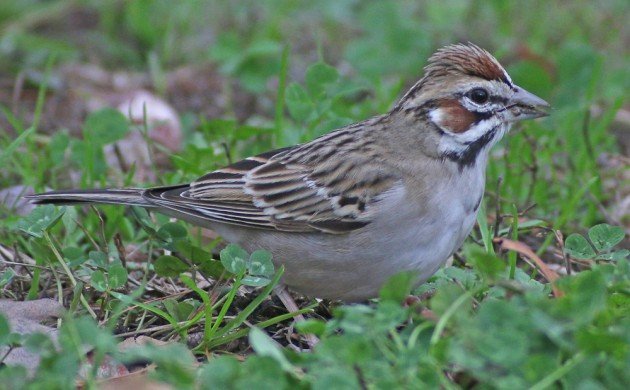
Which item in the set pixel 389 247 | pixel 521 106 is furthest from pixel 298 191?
pixel 521 106

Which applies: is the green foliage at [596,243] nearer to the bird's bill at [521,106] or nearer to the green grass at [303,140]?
the green grass at [303,140]

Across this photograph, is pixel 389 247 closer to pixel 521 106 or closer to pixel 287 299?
pixel 287 299

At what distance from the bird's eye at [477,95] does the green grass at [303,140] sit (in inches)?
19.2

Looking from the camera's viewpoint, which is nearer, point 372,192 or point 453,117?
point 372,192

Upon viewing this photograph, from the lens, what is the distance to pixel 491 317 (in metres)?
2.94

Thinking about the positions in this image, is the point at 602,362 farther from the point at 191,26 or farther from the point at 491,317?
the point at 191,26

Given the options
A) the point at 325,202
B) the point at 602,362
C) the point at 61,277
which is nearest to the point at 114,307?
the point at 61,277

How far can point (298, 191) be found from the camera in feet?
14.4

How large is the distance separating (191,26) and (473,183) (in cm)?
409

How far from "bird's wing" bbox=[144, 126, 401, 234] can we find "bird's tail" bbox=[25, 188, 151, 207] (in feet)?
0.17

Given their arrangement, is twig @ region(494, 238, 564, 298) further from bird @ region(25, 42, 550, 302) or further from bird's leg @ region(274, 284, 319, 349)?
bird's leg @ region(274, 284, 319, 349)

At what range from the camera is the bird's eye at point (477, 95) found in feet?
14.1

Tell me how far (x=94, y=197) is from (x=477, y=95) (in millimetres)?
1654

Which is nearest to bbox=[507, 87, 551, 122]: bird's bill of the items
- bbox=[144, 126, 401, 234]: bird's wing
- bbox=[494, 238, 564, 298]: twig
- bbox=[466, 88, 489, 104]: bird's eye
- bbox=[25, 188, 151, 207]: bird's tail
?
bbox=[466, 88, 489, 104]: bird's eye
